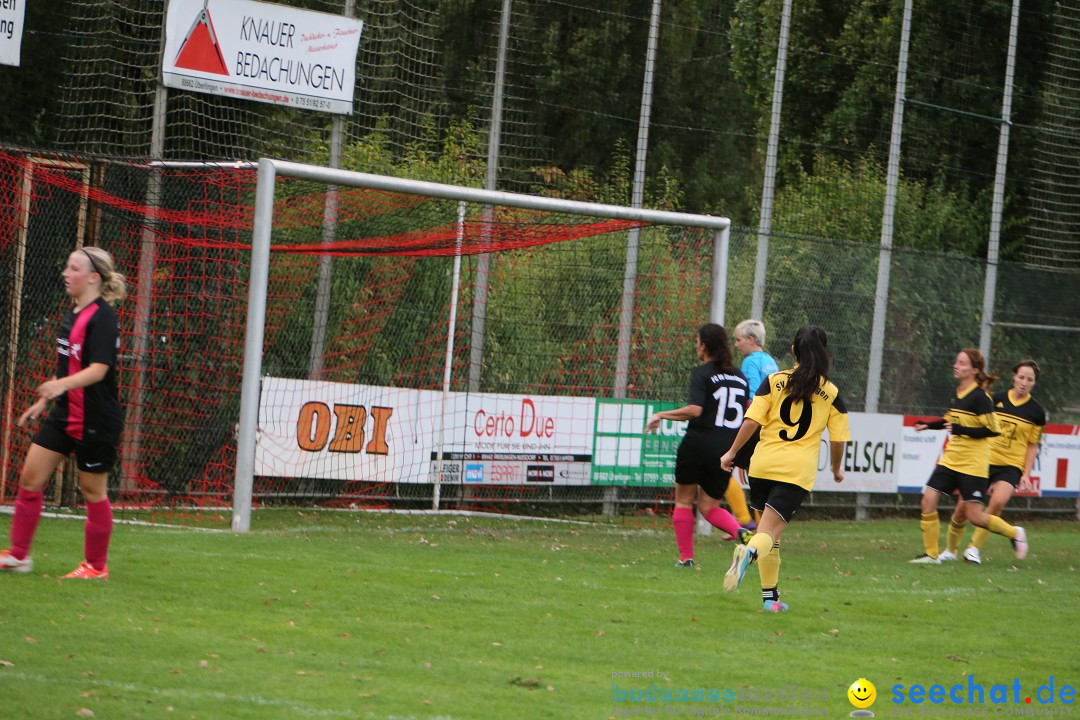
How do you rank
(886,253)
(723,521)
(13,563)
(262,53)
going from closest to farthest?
1. (13,563)
2. (723,521)
3. (262,53)
4. (886,253)

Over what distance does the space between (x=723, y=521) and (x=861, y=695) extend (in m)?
5.28

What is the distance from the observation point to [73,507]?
1270 centimetres

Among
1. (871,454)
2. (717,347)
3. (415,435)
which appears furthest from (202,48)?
(871,454)

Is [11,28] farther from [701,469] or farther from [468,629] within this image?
[468,629]

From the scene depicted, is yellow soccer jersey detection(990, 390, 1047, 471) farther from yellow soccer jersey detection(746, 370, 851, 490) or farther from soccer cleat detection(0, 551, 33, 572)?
soccer cleat detection(0, 551, 33, 572)

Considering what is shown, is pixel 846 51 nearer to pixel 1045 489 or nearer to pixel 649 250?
pixel 1045 489

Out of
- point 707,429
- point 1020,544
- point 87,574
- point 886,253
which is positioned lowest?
point 87,574

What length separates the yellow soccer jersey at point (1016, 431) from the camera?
13.5 m

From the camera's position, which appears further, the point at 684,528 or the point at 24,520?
the point at 684,528

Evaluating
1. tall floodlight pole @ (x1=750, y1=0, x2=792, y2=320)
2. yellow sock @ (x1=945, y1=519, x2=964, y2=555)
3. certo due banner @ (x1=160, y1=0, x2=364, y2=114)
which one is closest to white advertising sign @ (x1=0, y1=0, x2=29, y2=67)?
certo due banner @ (x1=160, y1=0, x2=364, y2=114)

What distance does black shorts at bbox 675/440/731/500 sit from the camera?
1115 centimetres

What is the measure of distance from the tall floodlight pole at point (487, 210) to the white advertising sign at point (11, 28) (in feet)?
16.3

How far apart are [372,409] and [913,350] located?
7.57 metres

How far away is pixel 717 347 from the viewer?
11.3 meters
